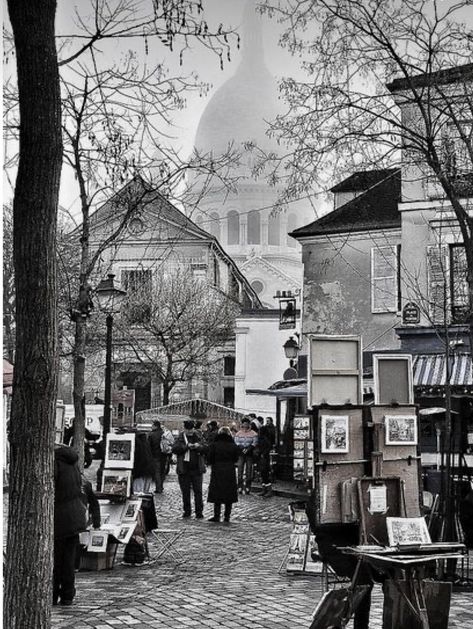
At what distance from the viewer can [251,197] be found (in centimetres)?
2136

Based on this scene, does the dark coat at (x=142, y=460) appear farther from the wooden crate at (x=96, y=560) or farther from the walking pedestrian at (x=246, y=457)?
the walking pedestrian at (x=246, y=457)

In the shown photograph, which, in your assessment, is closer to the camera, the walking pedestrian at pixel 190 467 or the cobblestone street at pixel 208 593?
the cobblestone street at pixel 208 593

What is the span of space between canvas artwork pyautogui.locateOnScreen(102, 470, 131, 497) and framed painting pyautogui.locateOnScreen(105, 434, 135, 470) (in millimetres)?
89

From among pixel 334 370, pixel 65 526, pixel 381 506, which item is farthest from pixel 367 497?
pixel 65 526

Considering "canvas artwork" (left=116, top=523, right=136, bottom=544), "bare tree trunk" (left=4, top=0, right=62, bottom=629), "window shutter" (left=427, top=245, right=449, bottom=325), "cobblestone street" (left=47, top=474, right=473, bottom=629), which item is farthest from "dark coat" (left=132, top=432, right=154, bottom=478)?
"bare tree trunk" (left=4, top=0, right=62, bottom=629)

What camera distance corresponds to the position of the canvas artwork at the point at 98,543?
945 centimetres

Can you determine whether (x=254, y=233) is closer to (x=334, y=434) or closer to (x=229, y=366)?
(x=229, y=366)

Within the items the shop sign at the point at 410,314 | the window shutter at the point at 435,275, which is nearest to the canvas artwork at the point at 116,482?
the window shutter at the point at 435,275

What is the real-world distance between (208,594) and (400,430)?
2575 mm

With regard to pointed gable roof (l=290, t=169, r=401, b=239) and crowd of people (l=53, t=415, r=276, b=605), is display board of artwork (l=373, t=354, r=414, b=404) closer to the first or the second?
crowd of people (l=53, t=415, r=276, b=605)

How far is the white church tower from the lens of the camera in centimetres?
757

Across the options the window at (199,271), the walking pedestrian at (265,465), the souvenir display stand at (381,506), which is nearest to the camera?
the souvenir display stand at (381,506)

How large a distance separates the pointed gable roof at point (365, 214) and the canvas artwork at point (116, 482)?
37.9 ft

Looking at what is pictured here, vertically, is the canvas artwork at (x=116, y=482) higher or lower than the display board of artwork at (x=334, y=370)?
lower
